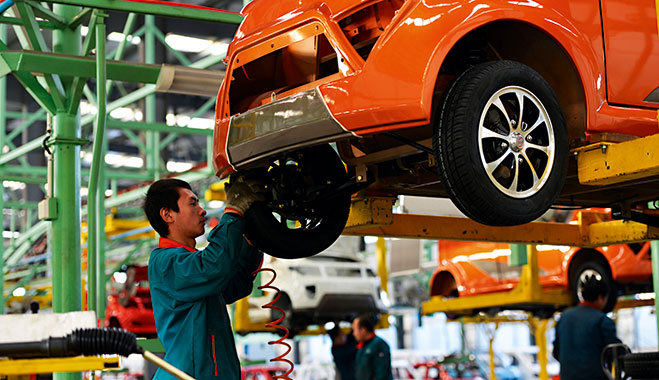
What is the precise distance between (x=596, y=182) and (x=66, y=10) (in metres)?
5.08

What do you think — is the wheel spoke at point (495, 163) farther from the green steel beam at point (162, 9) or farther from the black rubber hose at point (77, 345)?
the green steel beam at point (162, 9)

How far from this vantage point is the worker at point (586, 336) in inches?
274

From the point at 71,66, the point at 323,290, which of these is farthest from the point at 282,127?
the point at 323,290

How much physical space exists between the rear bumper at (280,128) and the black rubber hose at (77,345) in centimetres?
125

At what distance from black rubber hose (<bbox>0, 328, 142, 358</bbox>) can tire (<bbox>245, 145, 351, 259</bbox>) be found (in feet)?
4.87

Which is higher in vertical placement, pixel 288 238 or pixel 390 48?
pixel 390 48

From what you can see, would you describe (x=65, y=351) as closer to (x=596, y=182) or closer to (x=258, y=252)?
(x=258, y=252)

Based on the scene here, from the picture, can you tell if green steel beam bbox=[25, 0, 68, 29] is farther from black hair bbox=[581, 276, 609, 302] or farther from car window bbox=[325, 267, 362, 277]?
car window bbox=[325, 267, 362, 277]

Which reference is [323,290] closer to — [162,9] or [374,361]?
[374,361]

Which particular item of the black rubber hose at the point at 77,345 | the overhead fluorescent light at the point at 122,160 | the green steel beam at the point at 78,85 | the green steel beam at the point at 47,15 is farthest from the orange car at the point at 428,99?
the overhead fluorescent light at the point at 122,160

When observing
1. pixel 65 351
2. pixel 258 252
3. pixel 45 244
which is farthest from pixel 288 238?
pixel 45 244

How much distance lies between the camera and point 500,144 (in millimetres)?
3354

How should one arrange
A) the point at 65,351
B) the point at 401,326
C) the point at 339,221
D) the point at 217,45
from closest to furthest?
the point at 65,351 → the point at 339,221 → the point at 217,45 → the point at 401,326

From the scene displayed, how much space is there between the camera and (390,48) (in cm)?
335
